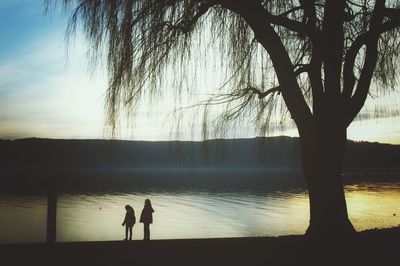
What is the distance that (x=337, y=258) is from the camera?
5.04 meters

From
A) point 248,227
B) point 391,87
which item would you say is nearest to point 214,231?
point 248,227

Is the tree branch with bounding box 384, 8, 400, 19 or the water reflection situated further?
the water reflection

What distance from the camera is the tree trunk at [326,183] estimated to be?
5918mm

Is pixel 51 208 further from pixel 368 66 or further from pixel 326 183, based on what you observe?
pixel 368 66

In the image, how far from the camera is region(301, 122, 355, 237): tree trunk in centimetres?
592

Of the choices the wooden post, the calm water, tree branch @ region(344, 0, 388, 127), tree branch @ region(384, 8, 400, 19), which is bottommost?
the calm water

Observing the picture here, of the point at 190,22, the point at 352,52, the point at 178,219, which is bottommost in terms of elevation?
the point at 178,219

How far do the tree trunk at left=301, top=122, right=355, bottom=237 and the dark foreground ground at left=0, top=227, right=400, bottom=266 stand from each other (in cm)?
24

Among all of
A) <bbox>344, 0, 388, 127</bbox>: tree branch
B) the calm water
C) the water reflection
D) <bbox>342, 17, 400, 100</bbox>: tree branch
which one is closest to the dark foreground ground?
<bbox>344, 0, 388, 127</bbox>: tree branch

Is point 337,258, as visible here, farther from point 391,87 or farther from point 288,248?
point 391,87

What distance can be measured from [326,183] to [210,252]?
6.58ft

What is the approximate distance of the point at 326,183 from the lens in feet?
19.6

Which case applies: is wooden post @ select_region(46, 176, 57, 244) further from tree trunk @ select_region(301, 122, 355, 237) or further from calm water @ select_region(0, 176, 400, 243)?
calm water @ select_region(0, 176, 400, 243)

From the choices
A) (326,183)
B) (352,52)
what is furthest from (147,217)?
(352,52)
